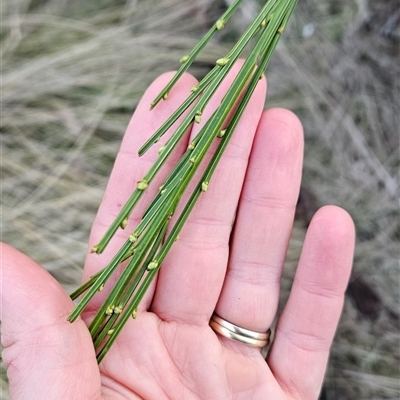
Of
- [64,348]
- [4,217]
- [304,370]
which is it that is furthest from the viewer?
[4,217]

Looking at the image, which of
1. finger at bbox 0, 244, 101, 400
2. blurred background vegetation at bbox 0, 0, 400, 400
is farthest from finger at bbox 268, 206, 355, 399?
finger at bbox 0, 244, 101, 400

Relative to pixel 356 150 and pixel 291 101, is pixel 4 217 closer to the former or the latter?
pixel 291 101

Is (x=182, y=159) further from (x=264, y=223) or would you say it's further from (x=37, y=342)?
(x=37, y=342)

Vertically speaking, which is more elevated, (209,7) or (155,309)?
(209,7)

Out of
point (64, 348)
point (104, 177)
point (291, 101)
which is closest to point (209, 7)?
point (291, 101)

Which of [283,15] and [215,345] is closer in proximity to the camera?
[283,15]

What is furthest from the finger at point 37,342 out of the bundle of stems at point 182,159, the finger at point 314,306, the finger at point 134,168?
the finger at point 314,306

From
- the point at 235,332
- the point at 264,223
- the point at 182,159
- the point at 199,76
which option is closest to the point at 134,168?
the point at 182,159
